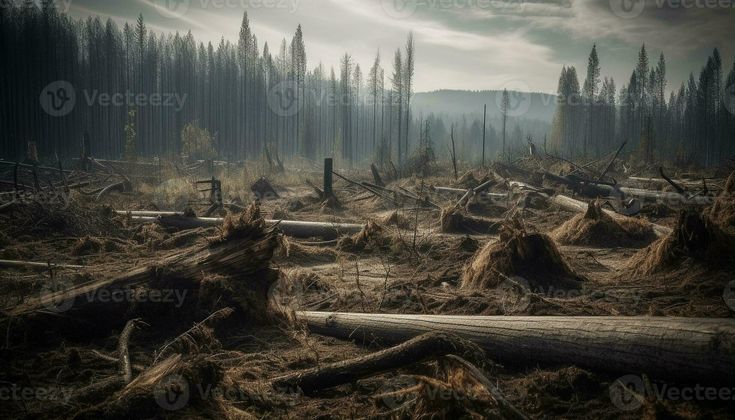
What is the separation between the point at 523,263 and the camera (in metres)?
6.39

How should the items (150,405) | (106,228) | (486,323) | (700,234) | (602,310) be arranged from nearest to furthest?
(150,405) < (486,323) < (602,310) < (700,234) < (106,228)

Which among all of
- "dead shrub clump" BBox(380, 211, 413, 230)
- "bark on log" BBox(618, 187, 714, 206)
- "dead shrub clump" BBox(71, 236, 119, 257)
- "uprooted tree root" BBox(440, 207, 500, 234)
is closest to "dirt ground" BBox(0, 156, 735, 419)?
"dead shrub clump" BBox(71, 236, 119, 257)

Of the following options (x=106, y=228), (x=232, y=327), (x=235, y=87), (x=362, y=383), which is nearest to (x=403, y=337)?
(x=362, y=383)

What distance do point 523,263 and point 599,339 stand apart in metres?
3.12

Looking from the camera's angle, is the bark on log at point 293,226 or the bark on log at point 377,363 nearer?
the bark on log at point 377,363

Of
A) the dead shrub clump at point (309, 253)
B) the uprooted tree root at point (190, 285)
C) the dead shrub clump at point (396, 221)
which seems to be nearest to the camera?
the uprooted tree root at point (190, 285)

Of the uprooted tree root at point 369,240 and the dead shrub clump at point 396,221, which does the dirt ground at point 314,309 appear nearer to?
the uprooted tree root at point 369,240

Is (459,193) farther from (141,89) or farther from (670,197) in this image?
(141,89)

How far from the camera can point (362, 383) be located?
350 cm

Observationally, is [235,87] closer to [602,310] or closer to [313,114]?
[313,114]

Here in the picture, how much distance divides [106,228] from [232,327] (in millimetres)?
7223

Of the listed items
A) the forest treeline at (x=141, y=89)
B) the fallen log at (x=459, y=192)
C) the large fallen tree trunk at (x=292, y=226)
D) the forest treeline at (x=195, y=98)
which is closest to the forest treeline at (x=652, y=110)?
the forest treeline at (x=195, y=98)

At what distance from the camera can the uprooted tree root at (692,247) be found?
585 centimetres

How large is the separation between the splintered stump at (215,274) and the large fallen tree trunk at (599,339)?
131cm
